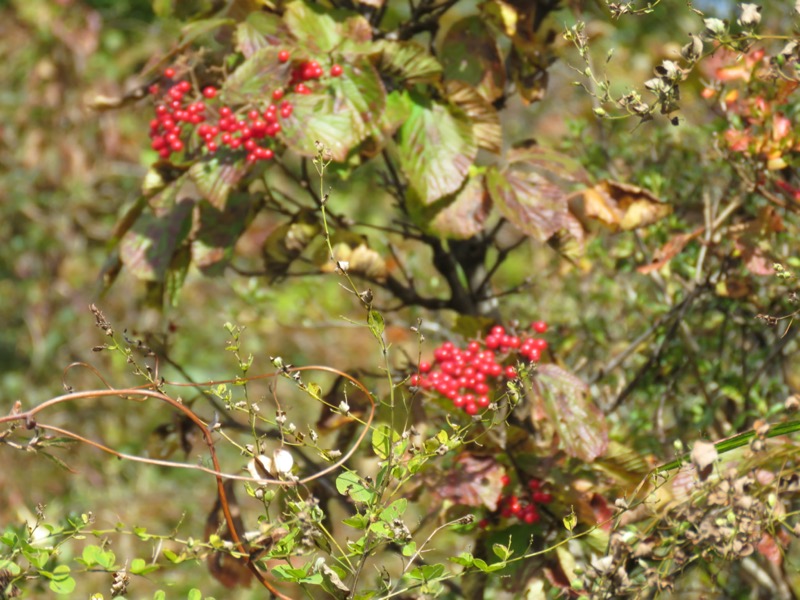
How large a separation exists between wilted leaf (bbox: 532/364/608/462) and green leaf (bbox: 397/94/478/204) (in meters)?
0.35

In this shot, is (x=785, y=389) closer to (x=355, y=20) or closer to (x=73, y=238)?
(x=355, y=20)

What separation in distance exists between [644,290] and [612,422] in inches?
19.8

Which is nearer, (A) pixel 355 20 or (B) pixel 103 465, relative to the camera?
(A) pixel 355 20

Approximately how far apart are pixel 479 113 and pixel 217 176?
1.57ft

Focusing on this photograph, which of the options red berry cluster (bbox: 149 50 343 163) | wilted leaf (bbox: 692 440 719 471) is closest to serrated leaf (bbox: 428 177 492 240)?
red berry cluster (bbox: 149 50 343 163)

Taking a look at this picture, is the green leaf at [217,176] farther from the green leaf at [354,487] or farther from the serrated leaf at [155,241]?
the green leaf at [354,487]

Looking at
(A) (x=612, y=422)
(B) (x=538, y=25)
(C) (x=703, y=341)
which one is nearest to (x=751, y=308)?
(C) (x=703, y=341)

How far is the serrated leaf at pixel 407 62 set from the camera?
5.28 feet

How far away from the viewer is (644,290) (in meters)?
A: 2.43

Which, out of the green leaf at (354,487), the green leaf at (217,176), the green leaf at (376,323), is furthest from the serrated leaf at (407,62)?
the green leaf at (354,487)

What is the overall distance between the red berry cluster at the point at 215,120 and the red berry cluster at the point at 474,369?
0.44 metres

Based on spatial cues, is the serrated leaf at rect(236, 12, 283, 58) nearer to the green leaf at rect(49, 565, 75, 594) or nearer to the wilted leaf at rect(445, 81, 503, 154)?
the wilted leaf at rect(445, 81, 503, 154)

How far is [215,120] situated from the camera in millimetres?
1604

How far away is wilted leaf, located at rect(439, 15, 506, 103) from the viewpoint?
5.76 feet
